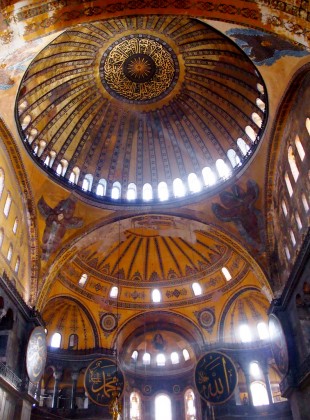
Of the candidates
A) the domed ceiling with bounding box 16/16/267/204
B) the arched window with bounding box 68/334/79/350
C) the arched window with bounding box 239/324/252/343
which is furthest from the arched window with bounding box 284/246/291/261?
the arched window with bounding box 68/334/79/350

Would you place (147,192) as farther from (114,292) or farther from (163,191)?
(114,292)

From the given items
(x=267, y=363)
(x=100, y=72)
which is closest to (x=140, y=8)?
(x=100, y=72)

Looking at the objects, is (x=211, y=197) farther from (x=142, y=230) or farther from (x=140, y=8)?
(x=140, y=8)

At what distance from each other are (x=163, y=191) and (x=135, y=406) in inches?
466

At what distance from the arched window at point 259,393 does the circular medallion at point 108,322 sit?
26.3 ft

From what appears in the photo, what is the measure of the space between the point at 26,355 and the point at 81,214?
22.5ft

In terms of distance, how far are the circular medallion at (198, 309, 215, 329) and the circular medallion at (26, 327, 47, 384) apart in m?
8.97

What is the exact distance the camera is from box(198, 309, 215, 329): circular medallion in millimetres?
21703

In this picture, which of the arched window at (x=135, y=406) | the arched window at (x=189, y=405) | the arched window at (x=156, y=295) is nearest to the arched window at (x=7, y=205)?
the arched window at (x=156, y=295)

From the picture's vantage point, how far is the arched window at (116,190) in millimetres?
20172

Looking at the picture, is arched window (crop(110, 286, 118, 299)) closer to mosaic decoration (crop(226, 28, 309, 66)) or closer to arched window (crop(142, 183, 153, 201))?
arched window (crop(142, 183, 153, 201))

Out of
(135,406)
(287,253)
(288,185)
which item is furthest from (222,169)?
(135,406)

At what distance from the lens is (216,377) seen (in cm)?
1520

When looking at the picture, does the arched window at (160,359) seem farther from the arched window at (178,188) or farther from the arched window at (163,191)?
the arched window at (178,188)
